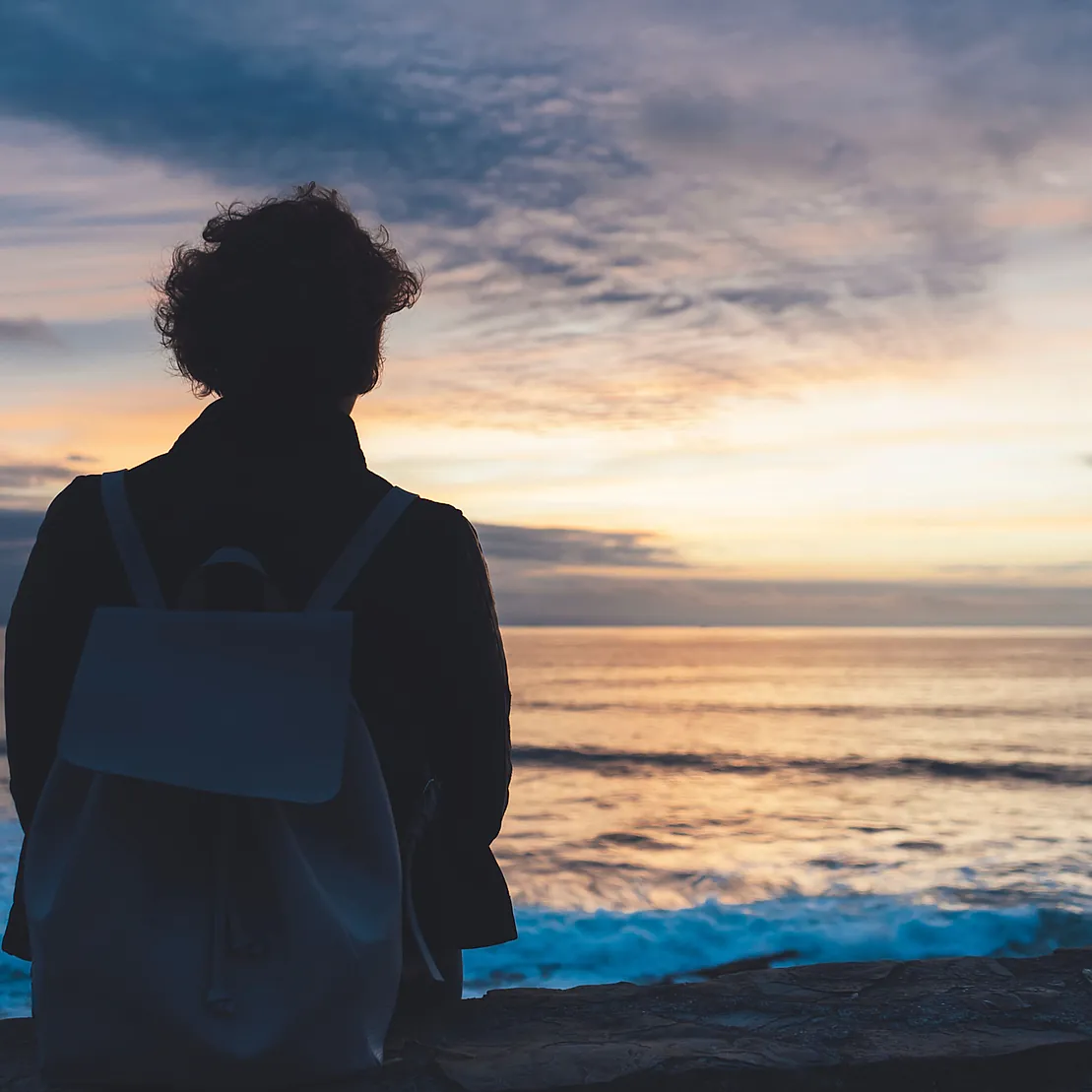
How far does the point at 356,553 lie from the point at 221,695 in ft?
1.06

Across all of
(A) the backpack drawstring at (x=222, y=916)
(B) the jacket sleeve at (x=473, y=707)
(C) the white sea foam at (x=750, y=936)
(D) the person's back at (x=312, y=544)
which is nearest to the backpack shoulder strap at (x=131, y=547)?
(D) the person's back at (x=312, y=544)

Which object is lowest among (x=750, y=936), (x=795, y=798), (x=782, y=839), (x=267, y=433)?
(x=795, y=798)

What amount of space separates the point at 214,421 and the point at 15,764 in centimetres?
77

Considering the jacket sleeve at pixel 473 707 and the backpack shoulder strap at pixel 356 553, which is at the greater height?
the backpack shoulder strap at pixel 356 553

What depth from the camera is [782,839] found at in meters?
10.4

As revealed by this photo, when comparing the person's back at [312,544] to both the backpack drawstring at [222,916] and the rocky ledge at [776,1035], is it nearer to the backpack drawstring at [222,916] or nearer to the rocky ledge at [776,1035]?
the rocky ledge at [776,1035]

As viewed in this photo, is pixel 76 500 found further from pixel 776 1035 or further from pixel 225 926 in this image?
pixel 776 1035

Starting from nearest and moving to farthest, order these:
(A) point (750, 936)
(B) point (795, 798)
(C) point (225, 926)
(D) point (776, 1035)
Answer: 1. (C) point (225, 926)
2. (D) point (776, 1035)
3. (A) point (750, 936)
4. (B) point (795, 798)

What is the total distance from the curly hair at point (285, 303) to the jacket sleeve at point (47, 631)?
357 mm

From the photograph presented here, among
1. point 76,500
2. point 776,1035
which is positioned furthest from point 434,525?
point 776,1035

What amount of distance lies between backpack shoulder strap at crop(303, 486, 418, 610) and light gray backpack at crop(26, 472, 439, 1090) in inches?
3.5

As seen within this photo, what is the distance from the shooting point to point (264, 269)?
1.83m

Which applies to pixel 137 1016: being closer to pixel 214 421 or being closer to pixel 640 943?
pixel 214 421

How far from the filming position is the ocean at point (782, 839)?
238 inches
